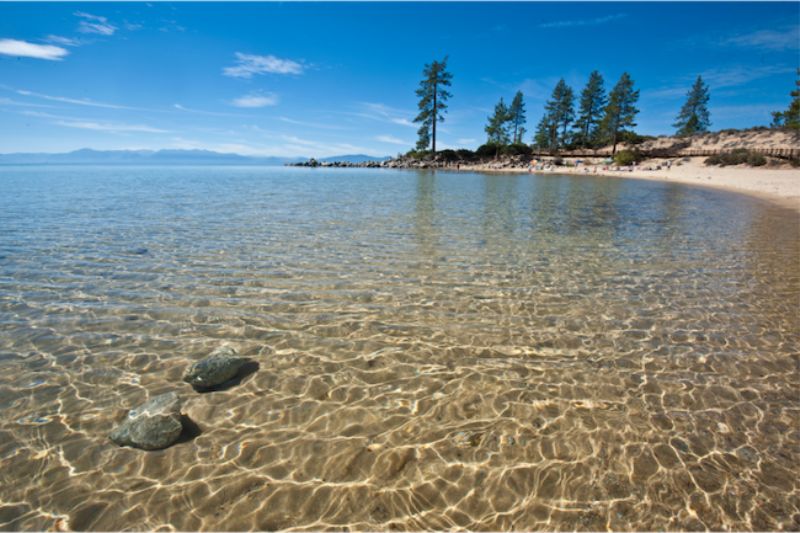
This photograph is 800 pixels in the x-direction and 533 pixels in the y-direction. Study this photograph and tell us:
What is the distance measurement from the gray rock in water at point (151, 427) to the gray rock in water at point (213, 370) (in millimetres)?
579

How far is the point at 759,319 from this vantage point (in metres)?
6.61

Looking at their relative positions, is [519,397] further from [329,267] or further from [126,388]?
[329,267]

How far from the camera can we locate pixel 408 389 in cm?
476

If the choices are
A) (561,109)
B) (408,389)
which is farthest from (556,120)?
(408,389)

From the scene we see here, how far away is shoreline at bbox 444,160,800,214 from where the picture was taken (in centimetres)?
2548

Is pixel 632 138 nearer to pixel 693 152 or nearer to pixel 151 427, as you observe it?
pixel 693 152

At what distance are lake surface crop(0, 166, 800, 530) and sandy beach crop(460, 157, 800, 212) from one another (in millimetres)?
20650

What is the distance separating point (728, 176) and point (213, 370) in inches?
2014

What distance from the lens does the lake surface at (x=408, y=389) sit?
10.6ft

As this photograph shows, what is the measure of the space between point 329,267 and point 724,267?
10361 mm

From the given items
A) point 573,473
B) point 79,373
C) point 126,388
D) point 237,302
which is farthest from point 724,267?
point 79,373

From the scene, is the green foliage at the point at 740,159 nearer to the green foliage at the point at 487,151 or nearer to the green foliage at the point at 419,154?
the green foliage at the point at 487,151

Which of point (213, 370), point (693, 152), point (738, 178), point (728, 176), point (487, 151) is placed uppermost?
point (487, 151)

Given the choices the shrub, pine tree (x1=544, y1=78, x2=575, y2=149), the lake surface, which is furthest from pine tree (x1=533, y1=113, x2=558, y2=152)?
the lake surface
